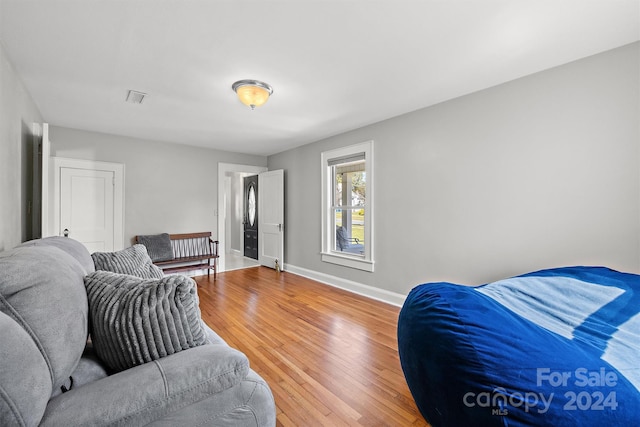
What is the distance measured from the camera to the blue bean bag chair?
84 cm

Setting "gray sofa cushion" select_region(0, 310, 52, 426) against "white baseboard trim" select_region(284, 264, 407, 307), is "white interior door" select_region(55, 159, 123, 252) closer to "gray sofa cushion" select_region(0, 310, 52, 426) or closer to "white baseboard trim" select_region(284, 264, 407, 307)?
"white baseboard trim" select_region(284, 264, 407, 307)

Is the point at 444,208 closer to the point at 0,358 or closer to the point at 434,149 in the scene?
the point at 434,149

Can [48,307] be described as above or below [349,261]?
above

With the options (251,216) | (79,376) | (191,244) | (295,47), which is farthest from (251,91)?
(251,216)

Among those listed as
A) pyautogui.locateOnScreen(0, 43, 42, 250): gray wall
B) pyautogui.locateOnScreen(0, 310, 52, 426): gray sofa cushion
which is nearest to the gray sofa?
pyautogui.locateOnScreen(0, 310, 52, 426): gray sofa cushion

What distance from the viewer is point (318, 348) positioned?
239 cm

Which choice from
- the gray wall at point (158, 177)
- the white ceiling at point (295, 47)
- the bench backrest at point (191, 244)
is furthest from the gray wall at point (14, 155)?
the bench backrest at point (191, 244)

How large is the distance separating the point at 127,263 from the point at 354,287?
2845 mm

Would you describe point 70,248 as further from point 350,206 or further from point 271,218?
point 271,218

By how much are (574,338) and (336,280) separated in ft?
10.7

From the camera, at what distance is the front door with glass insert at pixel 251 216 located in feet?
21.2

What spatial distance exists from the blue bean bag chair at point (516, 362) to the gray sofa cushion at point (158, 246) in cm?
419

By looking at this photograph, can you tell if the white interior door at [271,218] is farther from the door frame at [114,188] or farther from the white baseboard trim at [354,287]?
the door frame at [114,188]

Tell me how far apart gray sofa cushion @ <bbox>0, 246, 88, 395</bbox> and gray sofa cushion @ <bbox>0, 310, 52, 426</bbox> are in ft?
0.10
